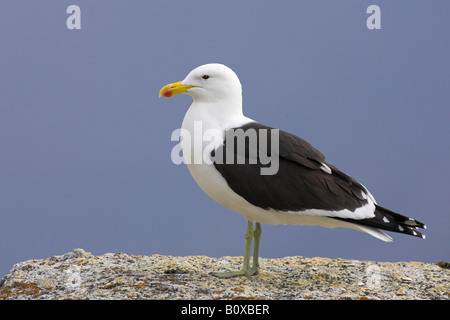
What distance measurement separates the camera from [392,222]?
20.5ft

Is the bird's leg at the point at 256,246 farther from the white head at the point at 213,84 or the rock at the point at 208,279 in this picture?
the white head at the point at 213,84

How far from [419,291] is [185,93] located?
3.29 meters

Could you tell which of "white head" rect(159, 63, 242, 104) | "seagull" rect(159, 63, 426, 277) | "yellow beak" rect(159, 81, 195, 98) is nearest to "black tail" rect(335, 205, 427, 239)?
"seagull" rect(159, 63, 426, 277)

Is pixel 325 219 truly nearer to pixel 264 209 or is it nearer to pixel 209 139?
pixel 264 209

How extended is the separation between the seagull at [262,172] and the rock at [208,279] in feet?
1.78

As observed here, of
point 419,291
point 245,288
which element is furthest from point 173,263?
point 419,291

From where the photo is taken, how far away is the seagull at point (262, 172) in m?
6.11
